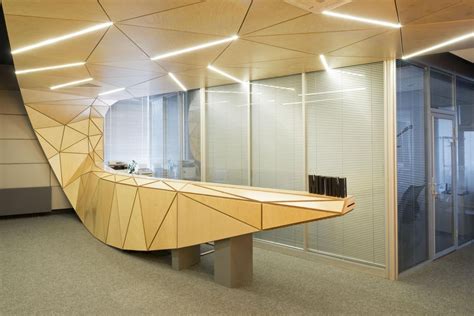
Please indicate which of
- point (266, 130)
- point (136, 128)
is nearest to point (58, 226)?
point (136, 128)

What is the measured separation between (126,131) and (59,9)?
21.9 ft

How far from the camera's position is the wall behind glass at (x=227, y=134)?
20.3 ft

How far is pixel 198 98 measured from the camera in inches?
278

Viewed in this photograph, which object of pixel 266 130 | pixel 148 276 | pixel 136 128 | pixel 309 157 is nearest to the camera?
pixel 148 276

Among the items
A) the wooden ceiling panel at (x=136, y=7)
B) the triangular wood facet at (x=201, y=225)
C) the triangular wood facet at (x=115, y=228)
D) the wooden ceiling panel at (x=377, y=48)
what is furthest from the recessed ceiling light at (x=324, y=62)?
the triangular wood facet at (x=115, y=228)

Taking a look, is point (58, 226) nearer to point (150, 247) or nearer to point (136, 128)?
point (136, 128)

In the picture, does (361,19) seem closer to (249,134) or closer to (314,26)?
(314,26)

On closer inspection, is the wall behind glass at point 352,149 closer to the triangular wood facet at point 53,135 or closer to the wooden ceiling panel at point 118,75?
the wooden ceiling panel at point 118,75

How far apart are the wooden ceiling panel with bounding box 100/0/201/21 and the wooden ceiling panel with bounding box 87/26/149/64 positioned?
→ 16.1 inches

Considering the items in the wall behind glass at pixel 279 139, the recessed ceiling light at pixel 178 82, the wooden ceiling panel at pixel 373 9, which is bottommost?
the wall behind glass at pixel 279 139

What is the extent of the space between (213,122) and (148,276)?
3.30 m

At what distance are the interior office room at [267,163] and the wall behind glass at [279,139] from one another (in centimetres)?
3

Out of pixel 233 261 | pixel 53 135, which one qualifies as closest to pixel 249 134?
pixel 233 261

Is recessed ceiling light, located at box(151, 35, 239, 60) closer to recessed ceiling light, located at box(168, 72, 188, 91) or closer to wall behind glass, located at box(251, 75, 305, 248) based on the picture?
recessed ceiling light, located at box(168, 72, 188, 91)
